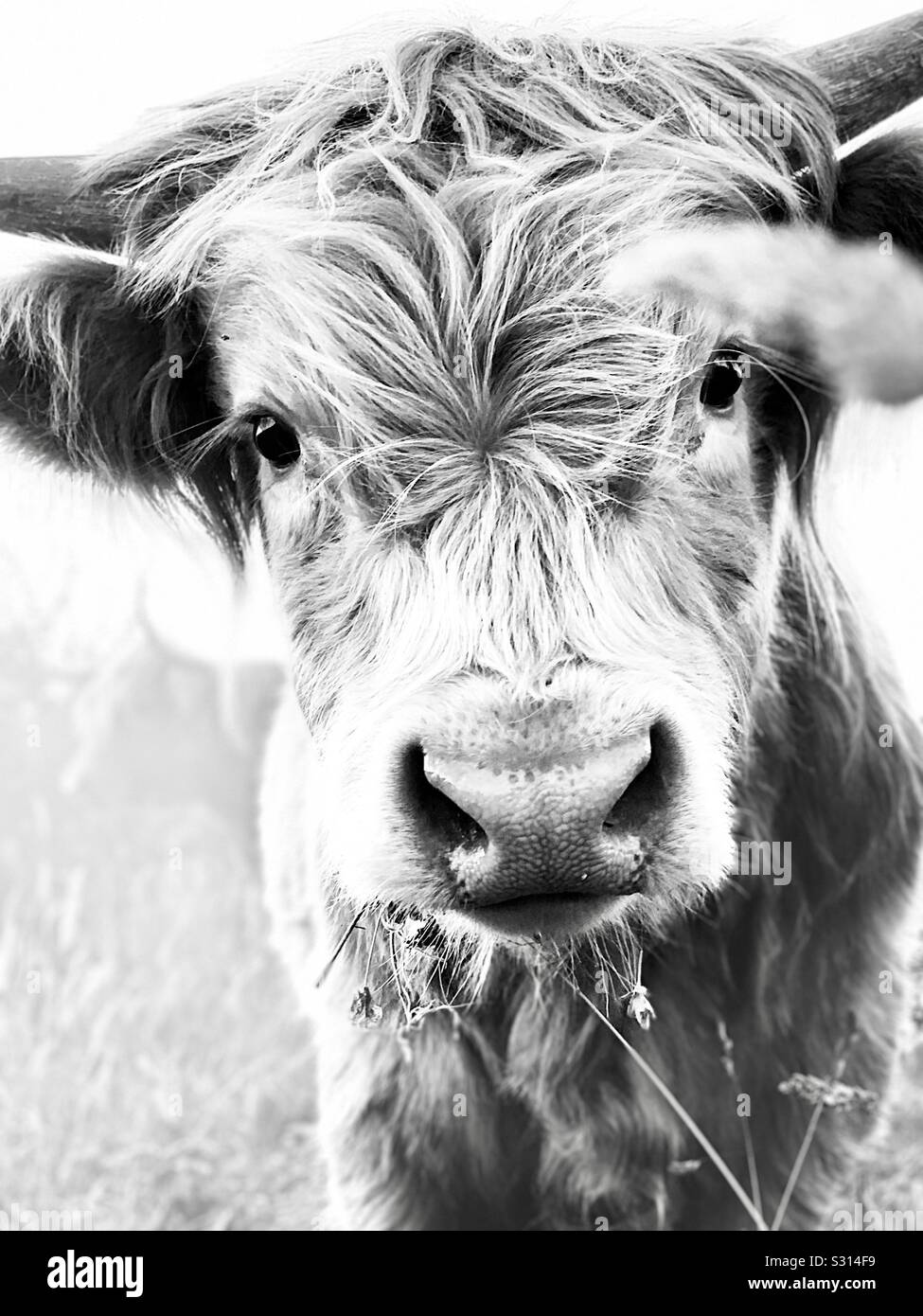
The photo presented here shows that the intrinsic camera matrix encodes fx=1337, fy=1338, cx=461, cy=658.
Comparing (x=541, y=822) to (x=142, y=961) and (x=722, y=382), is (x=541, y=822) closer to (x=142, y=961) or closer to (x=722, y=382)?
(x=722, y=382)

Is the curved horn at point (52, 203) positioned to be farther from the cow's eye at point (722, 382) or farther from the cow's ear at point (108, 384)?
the cow's eye at point (722, 382)

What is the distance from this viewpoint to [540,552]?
70.0 inches

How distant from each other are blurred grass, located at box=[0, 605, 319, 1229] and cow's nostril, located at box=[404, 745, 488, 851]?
1.88 meters

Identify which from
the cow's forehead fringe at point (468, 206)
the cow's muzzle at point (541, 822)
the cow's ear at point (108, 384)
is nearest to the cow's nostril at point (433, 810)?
the cow's muzzle at point (541, 822)

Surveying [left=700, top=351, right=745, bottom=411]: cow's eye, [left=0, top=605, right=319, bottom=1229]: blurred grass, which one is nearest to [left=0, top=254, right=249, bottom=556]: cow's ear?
[left=700, top=351, right=745, bottom=411]: cow's eye

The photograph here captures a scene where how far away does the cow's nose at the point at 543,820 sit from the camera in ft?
5.06

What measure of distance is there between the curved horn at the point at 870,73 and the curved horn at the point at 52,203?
1.17 metres

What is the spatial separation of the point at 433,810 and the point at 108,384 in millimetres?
1085

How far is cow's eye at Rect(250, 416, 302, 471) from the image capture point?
211cm

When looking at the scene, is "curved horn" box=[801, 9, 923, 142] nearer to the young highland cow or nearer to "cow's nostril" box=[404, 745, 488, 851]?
the young highland cow

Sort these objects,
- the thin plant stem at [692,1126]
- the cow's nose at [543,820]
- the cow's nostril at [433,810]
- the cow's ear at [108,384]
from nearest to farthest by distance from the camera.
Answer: the cow's nose at [543,820] → the cow's nostril at [433,810] → the cow's ear at [108,384] → the thin plant stem at [692,1126]

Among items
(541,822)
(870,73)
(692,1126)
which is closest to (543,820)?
(541,822)

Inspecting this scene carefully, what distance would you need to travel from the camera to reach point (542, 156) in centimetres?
198
